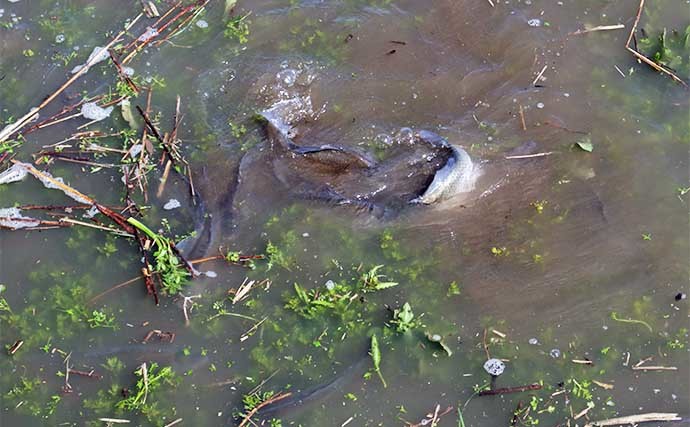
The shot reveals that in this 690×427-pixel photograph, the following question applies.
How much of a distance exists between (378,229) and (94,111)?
2.36 m

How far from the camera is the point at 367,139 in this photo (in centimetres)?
493

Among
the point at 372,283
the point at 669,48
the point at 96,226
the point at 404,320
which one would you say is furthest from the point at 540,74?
the point at 96,226

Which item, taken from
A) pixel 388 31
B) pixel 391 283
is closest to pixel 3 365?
pixel 391 283

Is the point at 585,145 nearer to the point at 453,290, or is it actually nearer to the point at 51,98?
the point at 453,290

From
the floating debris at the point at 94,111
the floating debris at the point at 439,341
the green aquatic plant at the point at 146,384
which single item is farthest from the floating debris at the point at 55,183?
the floating debris at the point at 439,341

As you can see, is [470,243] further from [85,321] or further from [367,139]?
[85,321]

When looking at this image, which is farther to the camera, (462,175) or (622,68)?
(622,68)

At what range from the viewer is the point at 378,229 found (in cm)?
455

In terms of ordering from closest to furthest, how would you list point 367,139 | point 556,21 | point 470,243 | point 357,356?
1. point 357,356
2. point 470,243
3. point 367,139
4. point 556,21

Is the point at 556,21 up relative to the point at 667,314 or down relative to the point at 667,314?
up

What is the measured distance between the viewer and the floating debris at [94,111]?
17.0 feet

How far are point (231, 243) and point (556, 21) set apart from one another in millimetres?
3052

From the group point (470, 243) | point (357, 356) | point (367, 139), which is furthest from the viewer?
point (367, 139)

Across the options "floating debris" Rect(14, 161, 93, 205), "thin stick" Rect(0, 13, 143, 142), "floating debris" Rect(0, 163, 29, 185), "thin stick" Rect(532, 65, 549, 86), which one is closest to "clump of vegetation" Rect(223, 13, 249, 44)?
"thin stick" Rect(0, 13, 143, 142)
